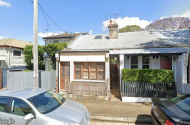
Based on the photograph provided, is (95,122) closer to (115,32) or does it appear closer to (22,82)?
(22,82)

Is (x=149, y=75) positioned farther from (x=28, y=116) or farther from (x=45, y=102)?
Answer: (x=28, y=116)

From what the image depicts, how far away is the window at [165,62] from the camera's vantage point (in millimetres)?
8508

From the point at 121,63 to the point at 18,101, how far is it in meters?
6.11

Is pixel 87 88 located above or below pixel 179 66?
below

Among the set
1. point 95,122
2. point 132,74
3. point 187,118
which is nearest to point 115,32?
point 132,74

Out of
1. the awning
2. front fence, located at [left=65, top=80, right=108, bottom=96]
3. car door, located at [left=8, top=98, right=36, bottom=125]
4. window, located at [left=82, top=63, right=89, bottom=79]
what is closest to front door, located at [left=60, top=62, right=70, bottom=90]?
front fence, located at [left=65, top=80, right=108, bottom=96]

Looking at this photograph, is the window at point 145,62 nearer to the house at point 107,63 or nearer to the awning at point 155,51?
the house at point 107,63

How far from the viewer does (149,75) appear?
6.56 m

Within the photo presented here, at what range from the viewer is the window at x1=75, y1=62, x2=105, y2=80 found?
8062 millimetres

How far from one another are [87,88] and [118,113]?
298 cm

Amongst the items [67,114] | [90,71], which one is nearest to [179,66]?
[90,71]

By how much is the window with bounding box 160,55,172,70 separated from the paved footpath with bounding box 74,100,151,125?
3.84 metres

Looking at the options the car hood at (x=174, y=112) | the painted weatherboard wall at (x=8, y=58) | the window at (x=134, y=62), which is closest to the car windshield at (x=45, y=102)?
the car hood at (x=174, y=112)

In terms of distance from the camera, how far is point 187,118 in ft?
9.30
